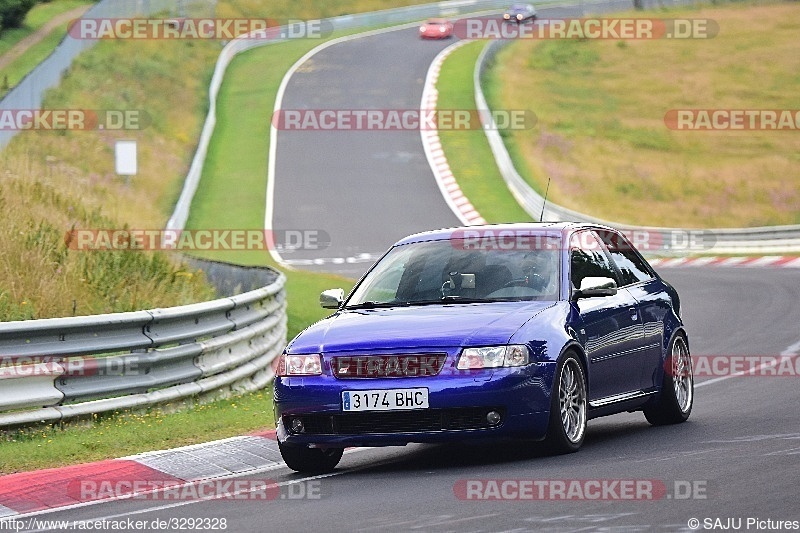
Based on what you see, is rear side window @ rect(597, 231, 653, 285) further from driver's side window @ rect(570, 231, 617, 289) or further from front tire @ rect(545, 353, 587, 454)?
front tire @ rect(545, 353, 587, 454)

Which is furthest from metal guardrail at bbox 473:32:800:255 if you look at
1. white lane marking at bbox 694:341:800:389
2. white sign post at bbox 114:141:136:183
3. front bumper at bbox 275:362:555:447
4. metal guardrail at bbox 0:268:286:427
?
front bumper at bbox 275:362:555:447

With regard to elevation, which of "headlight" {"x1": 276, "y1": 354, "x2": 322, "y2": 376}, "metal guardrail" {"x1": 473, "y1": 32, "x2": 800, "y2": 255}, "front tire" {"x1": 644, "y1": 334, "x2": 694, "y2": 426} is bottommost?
"metal guardrail" {"x1": 473, "y1": 32, "x2": 800, "y2": 255}

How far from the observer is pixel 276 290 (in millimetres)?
17141

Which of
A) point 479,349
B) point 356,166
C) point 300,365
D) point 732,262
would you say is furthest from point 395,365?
point 356,166

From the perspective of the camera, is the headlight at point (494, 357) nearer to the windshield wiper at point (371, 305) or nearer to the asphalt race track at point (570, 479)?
the asphalt race track at point (570, 479)

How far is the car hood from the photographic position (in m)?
9.44

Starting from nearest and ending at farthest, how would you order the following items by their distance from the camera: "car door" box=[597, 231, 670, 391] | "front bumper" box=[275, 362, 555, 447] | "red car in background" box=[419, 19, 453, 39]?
1. "front bumper" box=[275, 362, 555, 447]
2. "car door" box=[597, 231, 670, 391]
3. "red car in background" box=[419, 19, 453, 39]

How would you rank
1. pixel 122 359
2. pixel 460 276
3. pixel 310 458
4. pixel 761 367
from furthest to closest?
pixel 761 367 → pixel 122 359 → pixel 460 276 → pixel 310 458

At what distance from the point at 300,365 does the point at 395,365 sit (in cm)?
67

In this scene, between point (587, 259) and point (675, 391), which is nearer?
point (587, 259)

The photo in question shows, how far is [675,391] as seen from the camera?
11.8m

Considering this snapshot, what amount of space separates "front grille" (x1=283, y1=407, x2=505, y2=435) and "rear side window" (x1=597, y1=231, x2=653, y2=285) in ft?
8.43

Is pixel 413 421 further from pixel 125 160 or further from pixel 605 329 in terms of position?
pixel 125 160

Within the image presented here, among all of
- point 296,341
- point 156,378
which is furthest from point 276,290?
point 296,341
